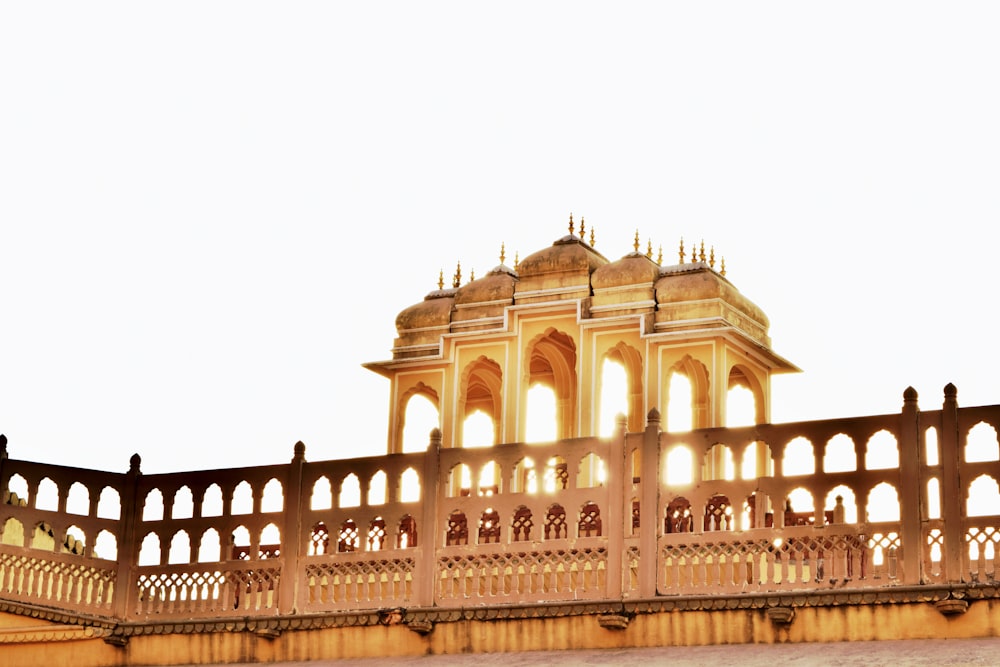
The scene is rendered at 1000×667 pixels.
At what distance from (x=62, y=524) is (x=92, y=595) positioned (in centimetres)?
66

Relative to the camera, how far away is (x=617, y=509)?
48.5ft

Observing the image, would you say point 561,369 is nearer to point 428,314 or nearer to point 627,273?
point 428,314

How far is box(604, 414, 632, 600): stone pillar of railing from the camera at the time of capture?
14602mm

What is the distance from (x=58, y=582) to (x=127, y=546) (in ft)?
2.28

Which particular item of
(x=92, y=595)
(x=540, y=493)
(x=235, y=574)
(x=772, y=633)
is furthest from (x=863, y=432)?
(x=92, y=595)

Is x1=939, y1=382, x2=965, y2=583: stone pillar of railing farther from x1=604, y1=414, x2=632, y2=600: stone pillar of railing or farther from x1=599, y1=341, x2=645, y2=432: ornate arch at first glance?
x1=599, y1=341, x2=645, y2=432: ornate arch

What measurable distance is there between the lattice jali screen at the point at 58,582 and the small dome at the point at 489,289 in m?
5.44

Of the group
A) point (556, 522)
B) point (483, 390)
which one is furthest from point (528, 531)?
point (483, 390)

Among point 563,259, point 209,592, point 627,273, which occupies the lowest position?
point 209,592

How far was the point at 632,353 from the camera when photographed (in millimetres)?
19406

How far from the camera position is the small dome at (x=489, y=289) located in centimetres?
2017

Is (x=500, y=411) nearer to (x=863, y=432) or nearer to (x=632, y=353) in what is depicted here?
(x=632, y=353)

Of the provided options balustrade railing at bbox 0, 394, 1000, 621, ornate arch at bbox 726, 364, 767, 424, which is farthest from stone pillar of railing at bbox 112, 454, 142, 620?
ornate arch at bbox 726, 364, 767, 424

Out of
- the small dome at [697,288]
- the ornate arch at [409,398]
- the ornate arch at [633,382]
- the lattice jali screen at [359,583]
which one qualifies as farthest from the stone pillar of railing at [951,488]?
the ornate arch at [409,398]
